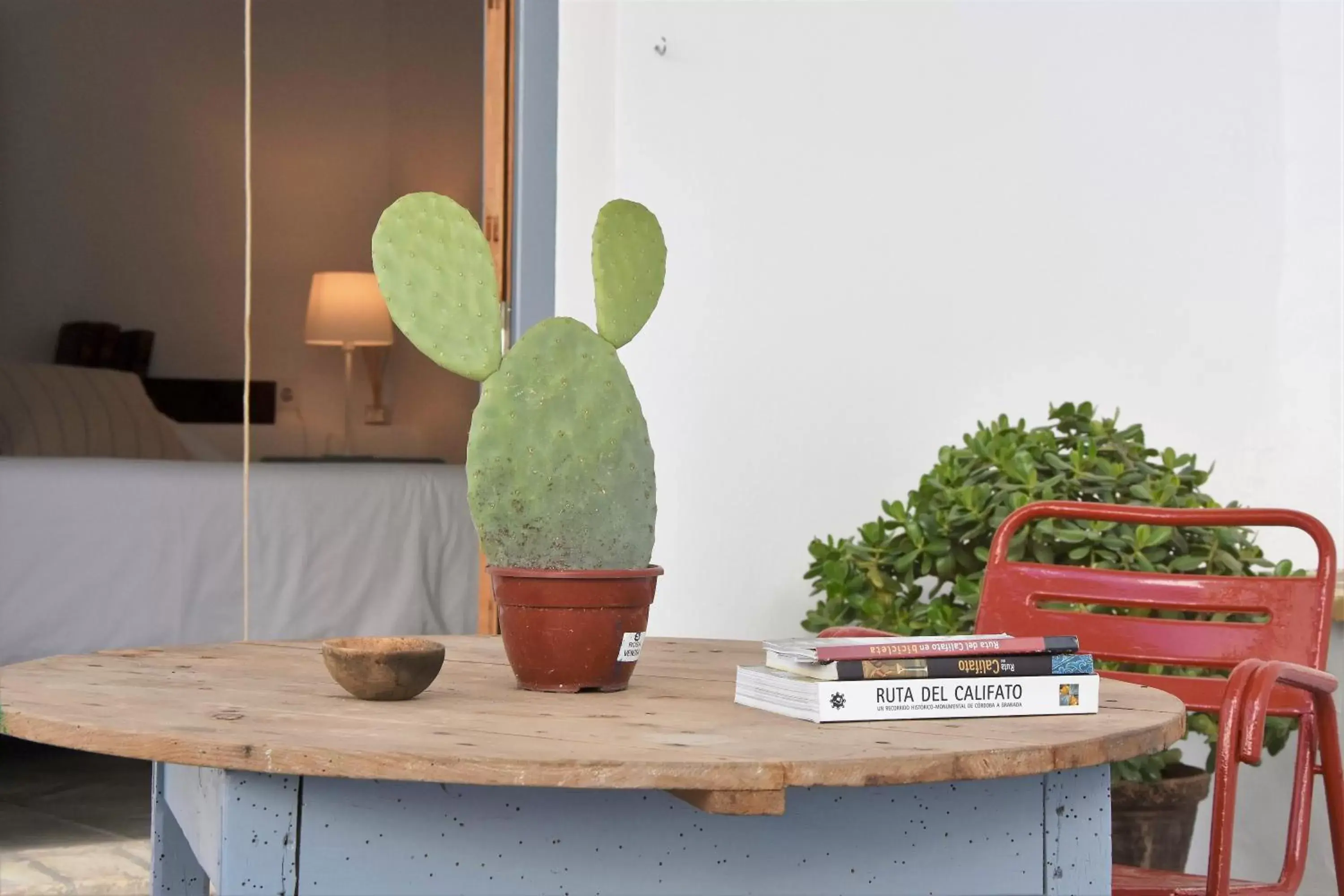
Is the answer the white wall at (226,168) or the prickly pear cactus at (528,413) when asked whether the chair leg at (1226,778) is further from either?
the white wall at (226,168)

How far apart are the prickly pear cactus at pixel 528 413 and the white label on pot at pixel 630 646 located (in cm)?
6

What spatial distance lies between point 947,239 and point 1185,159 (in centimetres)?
57

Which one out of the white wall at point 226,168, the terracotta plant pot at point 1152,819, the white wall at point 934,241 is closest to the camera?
the terracotta plant pot at point 1152,819

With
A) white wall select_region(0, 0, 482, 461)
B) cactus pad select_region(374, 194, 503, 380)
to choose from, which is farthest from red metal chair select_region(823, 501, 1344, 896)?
white wall select_region(0, 0, 482, 461)

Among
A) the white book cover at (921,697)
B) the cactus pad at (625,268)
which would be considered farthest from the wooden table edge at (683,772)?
the cactus pad at (625,268)

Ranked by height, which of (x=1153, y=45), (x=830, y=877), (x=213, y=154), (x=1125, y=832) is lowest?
(x=1125, y=832)

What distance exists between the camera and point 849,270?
10.7ft

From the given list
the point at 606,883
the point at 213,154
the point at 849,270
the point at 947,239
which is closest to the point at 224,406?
the point at 213,154

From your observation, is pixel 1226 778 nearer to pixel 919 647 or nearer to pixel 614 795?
pixel 919 647

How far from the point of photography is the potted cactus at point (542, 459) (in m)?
1.35

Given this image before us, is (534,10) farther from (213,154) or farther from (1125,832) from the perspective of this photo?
(1125,832)

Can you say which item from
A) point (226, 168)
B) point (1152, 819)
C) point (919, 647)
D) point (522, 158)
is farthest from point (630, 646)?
point (226, 168)

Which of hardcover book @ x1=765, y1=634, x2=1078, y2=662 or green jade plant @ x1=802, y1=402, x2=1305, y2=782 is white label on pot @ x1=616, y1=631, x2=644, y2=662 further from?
green jade plant @ x1=802, y1=402, x2=1305, y2=782

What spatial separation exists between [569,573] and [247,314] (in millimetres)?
2154
